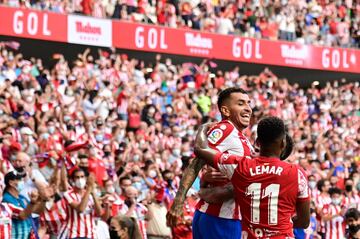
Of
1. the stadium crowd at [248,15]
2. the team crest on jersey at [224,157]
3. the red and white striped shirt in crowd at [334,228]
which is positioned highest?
the stadium crowd at [248,15]

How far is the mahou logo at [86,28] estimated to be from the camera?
23.4 metres

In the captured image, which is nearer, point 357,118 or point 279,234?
point 279,234

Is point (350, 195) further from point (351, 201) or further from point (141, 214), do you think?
point (141, 214)

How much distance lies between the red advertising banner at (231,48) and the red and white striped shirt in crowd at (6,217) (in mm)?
14529

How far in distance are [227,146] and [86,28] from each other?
658 inches

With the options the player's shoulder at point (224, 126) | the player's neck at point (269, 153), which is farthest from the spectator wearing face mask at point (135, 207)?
the player's neck at point (269, 153)

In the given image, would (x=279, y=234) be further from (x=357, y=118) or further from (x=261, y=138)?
(x=357, y=118)

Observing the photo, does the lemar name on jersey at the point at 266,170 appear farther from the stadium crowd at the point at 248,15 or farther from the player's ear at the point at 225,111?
the stadium crowd at the point at 248,15

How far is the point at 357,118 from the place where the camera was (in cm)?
2695

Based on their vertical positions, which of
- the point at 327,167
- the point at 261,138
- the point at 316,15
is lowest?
the point at 327,167

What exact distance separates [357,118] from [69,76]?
33.5 ft

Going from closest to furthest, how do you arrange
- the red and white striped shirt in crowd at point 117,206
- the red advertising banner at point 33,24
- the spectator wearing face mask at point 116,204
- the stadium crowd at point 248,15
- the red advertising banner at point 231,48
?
1. the spectator wearing face mask at point 116,204
2. the red and white striped shirt in crowd at point 117,206
3. the red advertising banner at point 33,24
4. the stadium crowd at point 248,15
5. the red advertising banner at point 231,48

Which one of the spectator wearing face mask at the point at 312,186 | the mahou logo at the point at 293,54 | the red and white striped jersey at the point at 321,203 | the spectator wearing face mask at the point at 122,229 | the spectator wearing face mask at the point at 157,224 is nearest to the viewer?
the spectator wearing face mask at the point at 122,229

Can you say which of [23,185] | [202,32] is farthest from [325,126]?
[23,185]
